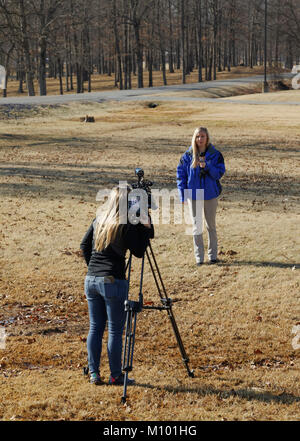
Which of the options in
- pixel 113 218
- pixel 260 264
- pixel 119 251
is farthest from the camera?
pixel 260 264

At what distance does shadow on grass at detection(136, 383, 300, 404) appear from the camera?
215 inches

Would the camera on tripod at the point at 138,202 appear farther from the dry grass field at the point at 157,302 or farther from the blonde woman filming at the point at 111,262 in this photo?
the dry grass field at the point at 157,302

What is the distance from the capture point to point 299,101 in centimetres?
4641

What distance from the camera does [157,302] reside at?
8.84m

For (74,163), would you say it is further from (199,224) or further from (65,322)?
(65,322)

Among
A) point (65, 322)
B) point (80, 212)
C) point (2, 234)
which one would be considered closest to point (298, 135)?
point (80, 212)

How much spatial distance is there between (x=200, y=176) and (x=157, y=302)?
2185 millimetres

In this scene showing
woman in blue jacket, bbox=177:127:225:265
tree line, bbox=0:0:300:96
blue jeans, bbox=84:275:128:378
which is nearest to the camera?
blue jeans, bbox=84:275:128:378
